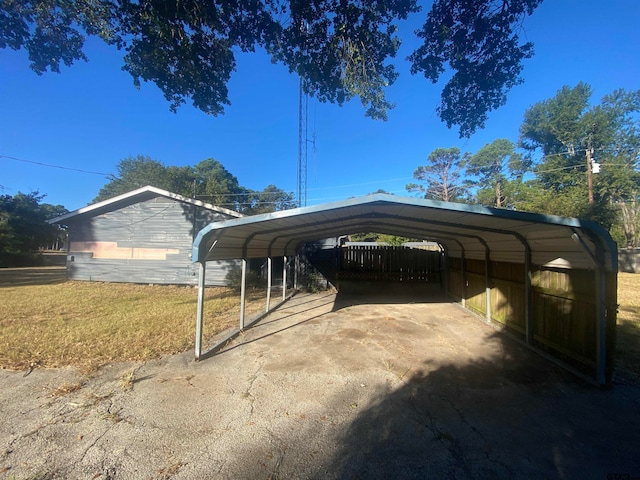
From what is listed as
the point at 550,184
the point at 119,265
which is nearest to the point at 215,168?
the point at 119,265

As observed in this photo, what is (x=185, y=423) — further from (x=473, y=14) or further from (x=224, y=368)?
(x=473, y=14)

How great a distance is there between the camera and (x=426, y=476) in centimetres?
205

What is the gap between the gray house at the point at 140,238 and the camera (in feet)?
40.7

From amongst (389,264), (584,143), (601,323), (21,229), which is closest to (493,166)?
(584,143)

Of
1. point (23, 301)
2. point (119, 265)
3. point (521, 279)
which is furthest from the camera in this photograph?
point (119, 265)

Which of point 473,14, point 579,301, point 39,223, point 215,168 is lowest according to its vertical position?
point 579,301

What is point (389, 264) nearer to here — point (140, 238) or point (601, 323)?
point (601, 323)

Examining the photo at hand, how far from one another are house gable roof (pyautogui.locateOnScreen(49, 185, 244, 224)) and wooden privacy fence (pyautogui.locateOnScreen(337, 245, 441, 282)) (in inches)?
204

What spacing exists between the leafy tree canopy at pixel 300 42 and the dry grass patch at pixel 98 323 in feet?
19.1

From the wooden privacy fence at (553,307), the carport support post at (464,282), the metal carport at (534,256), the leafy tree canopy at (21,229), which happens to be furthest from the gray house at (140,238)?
the leafy tree canopy at (21,229)

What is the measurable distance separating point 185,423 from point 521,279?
5.74 metres

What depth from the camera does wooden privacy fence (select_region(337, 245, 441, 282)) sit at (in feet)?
39.4

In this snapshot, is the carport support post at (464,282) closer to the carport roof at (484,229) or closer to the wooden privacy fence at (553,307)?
the wooden privacy fence at (553,307)

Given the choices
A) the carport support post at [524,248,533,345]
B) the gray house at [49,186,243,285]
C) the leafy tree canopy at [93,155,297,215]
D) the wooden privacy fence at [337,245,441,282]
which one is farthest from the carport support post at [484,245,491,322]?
the leafy tree canopy at [93,155,297,215]
